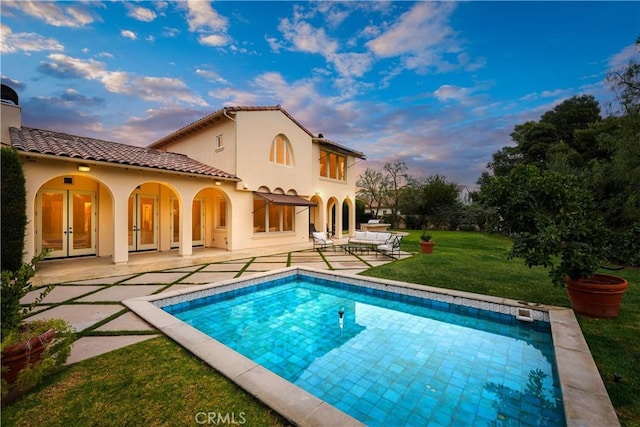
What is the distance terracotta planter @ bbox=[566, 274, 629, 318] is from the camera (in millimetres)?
6184

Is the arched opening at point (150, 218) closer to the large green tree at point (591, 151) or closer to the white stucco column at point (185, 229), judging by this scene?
the white stucco column at point (185, 229)

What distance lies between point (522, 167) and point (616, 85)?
10.0 meters

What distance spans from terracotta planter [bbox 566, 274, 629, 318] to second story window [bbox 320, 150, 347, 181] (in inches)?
766

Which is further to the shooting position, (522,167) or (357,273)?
(357,273)

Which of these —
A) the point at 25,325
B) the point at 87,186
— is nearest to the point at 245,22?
the point at 87,186

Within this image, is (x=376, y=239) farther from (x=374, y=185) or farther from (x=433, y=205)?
(x=374, y=185)

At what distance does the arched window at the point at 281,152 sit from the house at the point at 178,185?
0.24 feet

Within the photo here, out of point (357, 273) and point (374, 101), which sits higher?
point (374, 101)

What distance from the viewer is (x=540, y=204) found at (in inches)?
277

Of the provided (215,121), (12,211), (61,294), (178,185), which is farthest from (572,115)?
(12,211)

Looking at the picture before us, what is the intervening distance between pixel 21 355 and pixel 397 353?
5.81 metres

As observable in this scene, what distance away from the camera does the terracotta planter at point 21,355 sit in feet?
10.2

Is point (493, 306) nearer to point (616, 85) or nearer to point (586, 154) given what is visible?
point (616, 85)

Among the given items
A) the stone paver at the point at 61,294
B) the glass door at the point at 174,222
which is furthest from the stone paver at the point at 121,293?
the glass door at the point at 174,222
